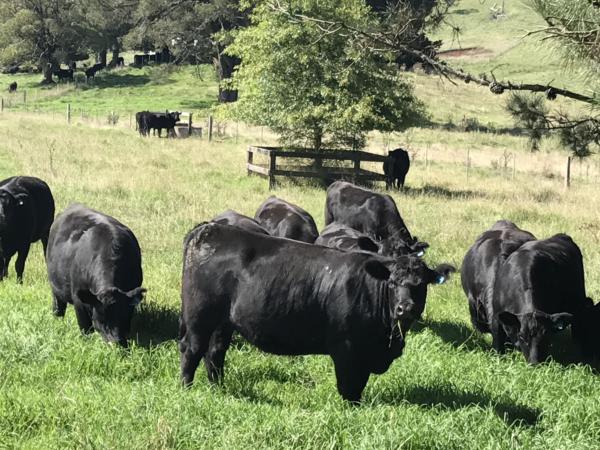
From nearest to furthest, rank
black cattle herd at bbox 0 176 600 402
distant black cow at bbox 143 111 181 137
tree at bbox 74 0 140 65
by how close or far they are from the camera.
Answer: black cattle herd at bbox 0 176 600 402 → distant black cow at bbox 143 111 181 137 → tree at bbox 74 0 140 65

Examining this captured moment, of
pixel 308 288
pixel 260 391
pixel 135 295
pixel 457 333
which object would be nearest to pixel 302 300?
pixel 308 288

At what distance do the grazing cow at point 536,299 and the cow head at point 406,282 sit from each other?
1.89m

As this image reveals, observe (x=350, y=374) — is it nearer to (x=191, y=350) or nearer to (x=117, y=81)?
(x=191, y=350)

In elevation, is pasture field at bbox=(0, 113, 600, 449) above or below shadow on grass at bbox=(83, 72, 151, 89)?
below

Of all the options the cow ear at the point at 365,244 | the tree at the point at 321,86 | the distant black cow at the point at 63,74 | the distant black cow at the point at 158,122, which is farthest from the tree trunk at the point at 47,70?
the cow ear at the point at 365,244

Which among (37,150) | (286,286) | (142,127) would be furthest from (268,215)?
(142,127)

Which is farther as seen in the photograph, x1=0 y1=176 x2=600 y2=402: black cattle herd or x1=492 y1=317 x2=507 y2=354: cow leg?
x1=492 y1=317 x2=507 y2=354: cow leg

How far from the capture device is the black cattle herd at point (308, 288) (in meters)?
5.77

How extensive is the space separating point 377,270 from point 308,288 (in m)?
0.62

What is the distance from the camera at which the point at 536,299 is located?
7.48m

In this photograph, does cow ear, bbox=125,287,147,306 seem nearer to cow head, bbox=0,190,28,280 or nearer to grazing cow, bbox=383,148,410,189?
cow head, bbox=0,190,28,280

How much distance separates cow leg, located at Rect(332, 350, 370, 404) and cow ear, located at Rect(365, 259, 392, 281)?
65 cm

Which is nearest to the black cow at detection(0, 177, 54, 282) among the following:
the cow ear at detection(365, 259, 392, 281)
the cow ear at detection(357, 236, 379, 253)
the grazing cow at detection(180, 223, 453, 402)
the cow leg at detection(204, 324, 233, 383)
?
the cow leg at detection(204, 324, 233, 383)

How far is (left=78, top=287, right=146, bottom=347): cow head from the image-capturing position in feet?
22.5
